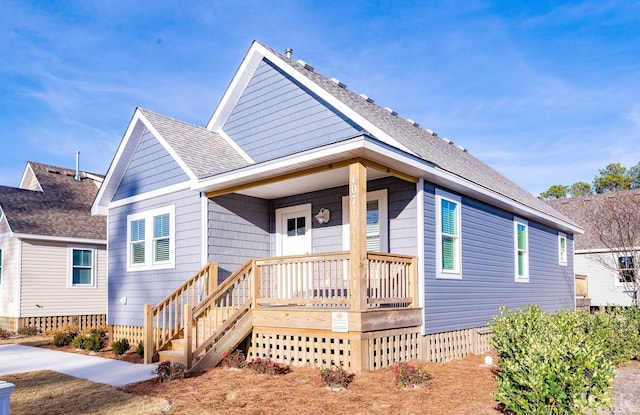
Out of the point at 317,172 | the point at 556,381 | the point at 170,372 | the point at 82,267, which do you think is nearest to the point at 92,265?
the point at 82,267

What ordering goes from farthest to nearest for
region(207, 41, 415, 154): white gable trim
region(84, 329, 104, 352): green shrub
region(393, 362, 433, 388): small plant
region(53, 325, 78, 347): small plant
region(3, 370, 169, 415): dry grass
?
region(53, 325, 78, 347): small plant < region(84, 329, 104, 352): green shrub < region(207, 41, 415, 154): white gable trim < region(393, 362, 433, 388): small plant < region(3, 370, 169, 415): dry grass

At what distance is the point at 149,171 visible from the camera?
13.3m

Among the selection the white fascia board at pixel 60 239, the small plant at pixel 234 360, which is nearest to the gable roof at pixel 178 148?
the small plant at pixel 234 360

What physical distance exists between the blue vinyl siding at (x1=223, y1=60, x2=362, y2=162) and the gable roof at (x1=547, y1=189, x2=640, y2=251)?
18.4 meters

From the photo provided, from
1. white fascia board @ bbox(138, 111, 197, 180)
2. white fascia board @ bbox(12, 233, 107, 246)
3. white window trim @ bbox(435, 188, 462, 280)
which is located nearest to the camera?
white window trim @ bbox(435, 188, 462, 280)

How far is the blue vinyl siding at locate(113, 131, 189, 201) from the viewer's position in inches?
496

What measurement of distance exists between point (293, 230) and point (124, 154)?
504cm

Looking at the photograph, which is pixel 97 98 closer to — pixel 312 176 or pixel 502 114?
pixel 312 176

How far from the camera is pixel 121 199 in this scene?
14289 mm

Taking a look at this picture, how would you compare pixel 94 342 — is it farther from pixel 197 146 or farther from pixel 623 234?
pixel 623 234

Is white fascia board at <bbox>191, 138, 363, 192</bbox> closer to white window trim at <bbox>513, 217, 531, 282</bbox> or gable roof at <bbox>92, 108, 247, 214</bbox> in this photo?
gable roof at <bbox>92, 108, 247, 214</bbox>

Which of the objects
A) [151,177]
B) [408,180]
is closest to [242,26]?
[151,177]

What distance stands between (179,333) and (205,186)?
3.12 meters

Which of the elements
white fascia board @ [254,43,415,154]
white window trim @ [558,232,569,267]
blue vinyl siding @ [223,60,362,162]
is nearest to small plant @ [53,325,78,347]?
blue vinyl siding @ [223,60,362,162]
